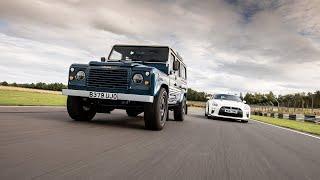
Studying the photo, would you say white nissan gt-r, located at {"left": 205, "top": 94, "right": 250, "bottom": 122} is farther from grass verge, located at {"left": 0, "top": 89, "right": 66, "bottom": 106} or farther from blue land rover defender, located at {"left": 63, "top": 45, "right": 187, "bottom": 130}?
blue land rover defender, located at {"left": 63, "top": 45, "right": 187, "bottom": 130}

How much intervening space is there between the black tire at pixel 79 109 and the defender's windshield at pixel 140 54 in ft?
5.70

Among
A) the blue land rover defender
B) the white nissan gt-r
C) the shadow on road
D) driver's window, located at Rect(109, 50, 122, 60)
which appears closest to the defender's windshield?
driver's window, located at Rect(109, 50, 122, 60)

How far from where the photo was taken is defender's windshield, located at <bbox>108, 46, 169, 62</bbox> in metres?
10.3

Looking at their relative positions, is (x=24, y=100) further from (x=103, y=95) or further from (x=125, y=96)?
(x=125, y=96)

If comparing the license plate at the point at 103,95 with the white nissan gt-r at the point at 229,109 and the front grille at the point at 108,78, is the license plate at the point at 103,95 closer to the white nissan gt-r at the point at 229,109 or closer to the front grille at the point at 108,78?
the front grille at the point at 108,78

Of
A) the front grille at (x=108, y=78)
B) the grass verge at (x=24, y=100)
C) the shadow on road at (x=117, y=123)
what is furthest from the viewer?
the grass verge at (x=24, y=100)

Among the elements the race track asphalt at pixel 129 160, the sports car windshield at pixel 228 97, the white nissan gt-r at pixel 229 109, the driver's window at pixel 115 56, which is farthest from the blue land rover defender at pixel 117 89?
the sports car windshield at pixel 228 97

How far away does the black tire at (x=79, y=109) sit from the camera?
865 cm

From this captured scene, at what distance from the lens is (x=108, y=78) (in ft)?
27.2

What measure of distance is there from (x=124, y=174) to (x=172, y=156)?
57.4 inches

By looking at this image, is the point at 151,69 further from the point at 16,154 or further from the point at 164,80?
the point at 16,154

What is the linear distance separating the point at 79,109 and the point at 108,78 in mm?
1136

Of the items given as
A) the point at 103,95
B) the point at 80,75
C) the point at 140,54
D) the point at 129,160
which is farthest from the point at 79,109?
the point at 129,160

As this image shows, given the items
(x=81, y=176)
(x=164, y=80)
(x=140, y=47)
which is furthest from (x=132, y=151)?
(x=140, y=47)
